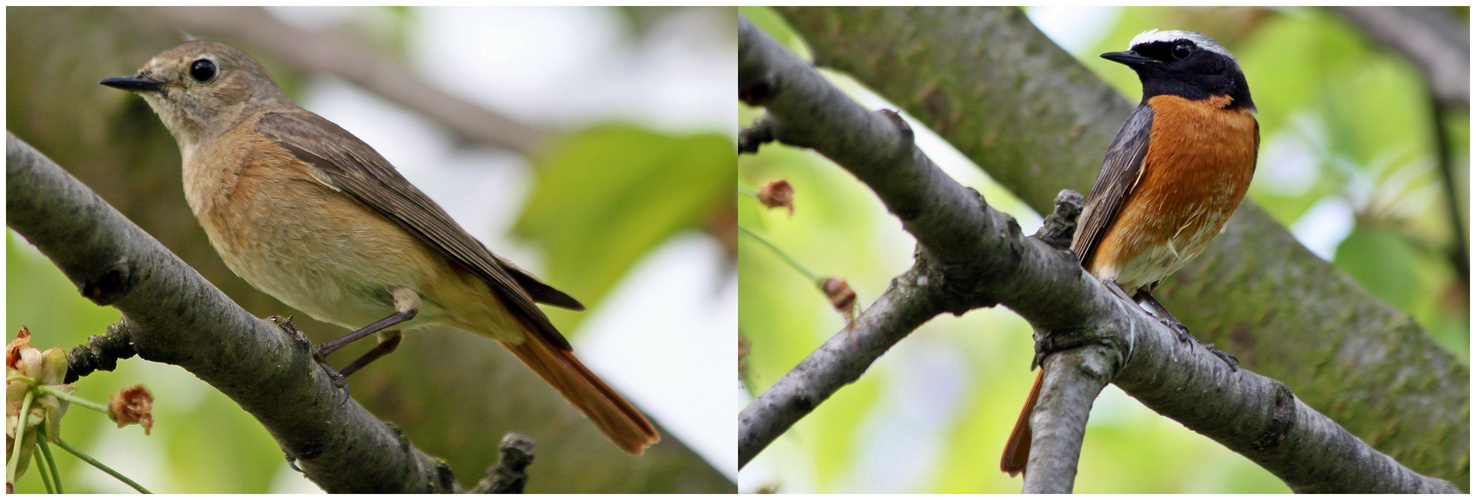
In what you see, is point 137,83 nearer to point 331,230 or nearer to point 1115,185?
point 331,230

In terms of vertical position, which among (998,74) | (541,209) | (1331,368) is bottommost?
(541,209)

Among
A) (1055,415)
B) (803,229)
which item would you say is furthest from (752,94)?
(803,229)

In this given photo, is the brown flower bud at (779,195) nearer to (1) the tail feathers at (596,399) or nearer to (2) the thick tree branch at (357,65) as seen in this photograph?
(1) the tail feathers at (596,399)

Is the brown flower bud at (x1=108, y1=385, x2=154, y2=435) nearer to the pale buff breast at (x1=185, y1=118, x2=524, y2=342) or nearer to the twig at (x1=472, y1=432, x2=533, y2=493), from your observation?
the pale buff breast at (x1=185, y1=118, x2=524, y2=342)

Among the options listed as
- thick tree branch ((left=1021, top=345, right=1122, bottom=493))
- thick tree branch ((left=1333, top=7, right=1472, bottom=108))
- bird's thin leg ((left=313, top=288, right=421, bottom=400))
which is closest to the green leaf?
bird's thin leg ((left=313, top=288, right=421, bottom=400))

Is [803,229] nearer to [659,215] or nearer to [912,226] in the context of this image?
[659,215]

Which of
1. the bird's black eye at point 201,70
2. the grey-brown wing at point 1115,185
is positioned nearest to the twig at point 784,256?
the grey-brown wing at point 1115,185
